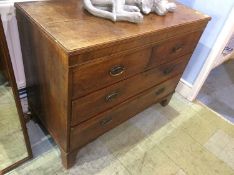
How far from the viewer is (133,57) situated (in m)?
1.06

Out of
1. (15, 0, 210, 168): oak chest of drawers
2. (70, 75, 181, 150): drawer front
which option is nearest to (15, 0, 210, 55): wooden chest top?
(15, 0, 210, 168): oak chest of drawers

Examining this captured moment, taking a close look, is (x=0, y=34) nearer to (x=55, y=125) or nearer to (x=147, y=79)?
(x=55, y=125)

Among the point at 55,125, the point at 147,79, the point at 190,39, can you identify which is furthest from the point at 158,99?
the point at 55,125

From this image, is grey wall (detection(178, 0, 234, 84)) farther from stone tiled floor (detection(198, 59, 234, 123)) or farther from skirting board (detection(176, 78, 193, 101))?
stone tiled floor (detection(198, 59, 234, 123))

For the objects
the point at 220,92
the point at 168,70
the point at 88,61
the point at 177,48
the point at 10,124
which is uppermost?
the point at 88,61

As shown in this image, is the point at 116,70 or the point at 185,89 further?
the point at 185,89

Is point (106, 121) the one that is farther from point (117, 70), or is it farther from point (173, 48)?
point (173, 48)

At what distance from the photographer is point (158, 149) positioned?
4.99ft

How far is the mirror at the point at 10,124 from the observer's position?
938 mm

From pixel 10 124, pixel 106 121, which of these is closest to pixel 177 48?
pixel 106 121

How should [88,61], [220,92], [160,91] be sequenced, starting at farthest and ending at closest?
[220,92], [160,91], [88,61]

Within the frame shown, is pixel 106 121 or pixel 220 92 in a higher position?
pixel 106 121

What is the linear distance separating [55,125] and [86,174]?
353 mm

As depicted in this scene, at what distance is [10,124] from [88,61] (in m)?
0.64
